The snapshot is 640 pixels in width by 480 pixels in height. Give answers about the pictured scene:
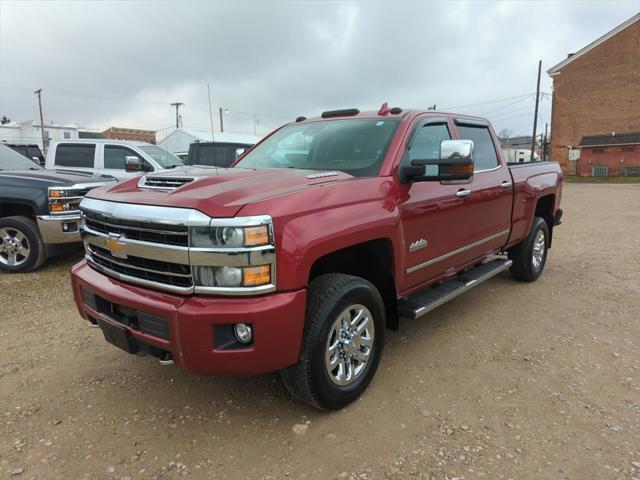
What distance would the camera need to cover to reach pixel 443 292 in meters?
3.84

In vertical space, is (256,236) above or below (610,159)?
below

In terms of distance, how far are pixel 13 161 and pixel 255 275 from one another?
7.14m

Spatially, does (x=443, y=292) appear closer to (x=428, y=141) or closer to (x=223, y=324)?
(x=428, y=141)

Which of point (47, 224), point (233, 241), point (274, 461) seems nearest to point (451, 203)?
point (233, 241)

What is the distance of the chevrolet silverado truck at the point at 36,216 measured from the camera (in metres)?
5.77

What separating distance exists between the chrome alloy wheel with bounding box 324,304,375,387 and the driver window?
1.26m

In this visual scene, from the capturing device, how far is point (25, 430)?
2729 mm

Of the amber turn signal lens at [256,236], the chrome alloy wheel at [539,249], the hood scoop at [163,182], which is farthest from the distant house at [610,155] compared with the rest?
the amber turn signal lens at [256,236]

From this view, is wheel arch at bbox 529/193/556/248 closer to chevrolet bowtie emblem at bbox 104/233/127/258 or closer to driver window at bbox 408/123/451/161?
driver window at bbox 408/123/451/161

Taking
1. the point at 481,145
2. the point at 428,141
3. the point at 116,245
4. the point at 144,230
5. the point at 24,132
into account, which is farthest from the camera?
the point at 24,132

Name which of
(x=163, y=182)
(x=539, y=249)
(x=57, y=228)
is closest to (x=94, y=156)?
(x=57, y=228)

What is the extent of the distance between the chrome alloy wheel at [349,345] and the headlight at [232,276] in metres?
0.59

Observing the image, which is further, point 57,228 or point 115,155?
point 115,155

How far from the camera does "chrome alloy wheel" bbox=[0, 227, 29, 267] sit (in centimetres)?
596
